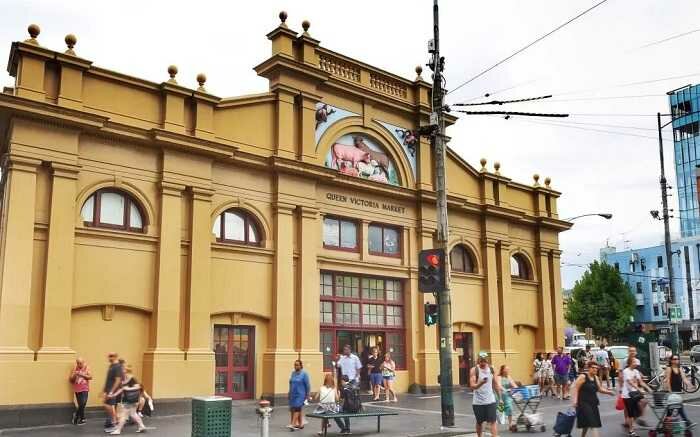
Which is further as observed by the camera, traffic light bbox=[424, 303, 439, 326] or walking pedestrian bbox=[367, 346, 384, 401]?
walking pedestrian bbox=[367, 346, 384, 401]

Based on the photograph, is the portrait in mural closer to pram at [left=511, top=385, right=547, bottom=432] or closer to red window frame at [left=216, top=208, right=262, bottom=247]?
red window frame at [left=216, top=208, right=262, bottom=247]

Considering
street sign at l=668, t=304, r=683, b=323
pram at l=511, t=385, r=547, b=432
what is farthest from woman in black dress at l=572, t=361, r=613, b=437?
street sign at l=668, t=304, r=683, b=323

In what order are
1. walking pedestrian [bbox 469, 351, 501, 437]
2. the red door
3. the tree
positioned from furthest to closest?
the tree, the red door, walking pedestrian [bbox 469, 351, 501, 437]

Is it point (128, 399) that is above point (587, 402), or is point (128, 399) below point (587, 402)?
below

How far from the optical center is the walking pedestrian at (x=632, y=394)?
48.5ft

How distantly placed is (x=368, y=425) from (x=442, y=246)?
459cm

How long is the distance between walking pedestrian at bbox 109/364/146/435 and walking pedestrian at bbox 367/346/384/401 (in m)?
8.81

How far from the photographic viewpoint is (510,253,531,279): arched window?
31.0 m

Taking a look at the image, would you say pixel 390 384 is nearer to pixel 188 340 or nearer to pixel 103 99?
pixel 188 340

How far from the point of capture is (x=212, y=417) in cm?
1156

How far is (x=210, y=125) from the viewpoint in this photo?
20547 millimetres

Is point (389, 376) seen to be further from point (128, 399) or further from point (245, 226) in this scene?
point (128, 399)

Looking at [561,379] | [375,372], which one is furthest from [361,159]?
[561,379]

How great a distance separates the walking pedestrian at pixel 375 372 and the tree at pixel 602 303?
132 feet
